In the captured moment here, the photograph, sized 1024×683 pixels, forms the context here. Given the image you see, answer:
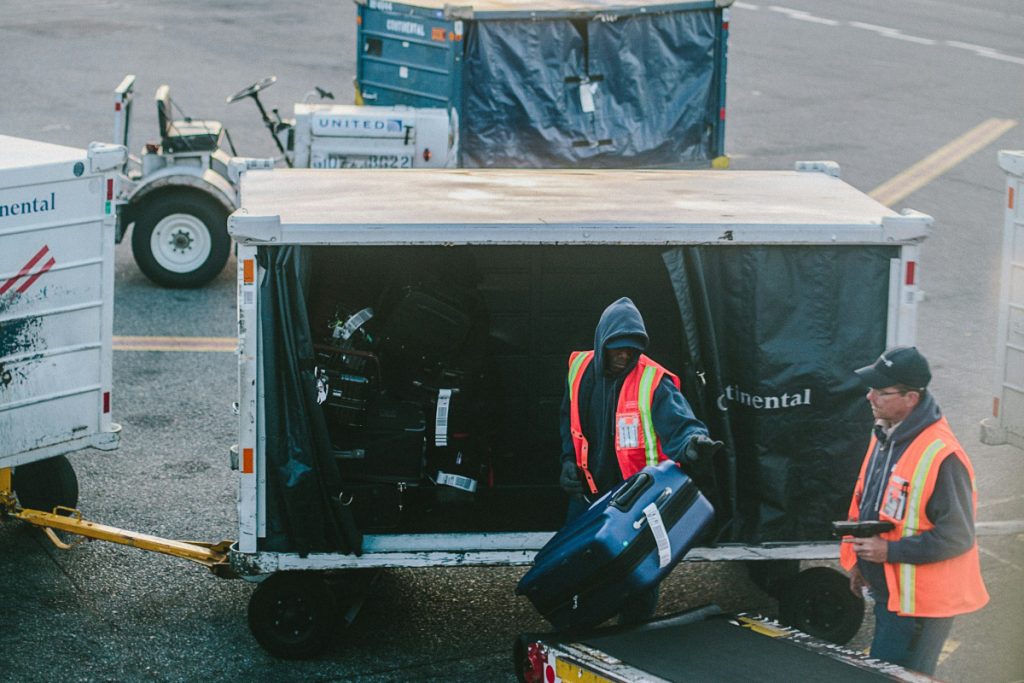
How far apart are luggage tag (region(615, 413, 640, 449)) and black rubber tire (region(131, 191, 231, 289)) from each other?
663cm

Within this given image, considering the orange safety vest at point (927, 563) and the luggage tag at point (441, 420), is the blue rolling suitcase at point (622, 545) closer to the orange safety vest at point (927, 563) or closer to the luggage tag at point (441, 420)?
the orange safety vest at point (927, 563)

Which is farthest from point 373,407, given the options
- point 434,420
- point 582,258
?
point 582,258

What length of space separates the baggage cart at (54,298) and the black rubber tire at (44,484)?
0.20 m

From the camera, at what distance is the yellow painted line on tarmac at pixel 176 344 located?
36.2ft

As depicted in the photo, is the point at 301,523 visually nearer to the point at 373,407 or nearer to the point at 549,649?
the point at 373,407

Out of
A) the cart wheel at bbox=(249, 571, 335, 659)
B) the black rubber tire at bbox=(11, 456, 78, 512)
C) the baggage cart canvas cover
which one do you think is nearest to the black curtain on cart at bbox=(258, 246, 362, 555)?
the baggage cart canvas cover

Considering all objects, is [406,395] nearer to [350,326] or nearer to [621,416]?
[350,326]

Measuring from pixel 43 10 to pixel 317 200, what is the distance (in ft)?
65.0

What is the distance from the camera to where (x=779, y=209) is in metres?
6.82

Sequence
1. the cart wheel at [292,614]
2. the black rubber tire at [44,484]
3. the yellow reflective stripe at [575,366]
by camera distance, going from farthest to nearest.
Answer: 1. the black rubber tire at [44,484]
2. the cart wheel at [292,614]
3. the yellow reflective stripe at [575,366]

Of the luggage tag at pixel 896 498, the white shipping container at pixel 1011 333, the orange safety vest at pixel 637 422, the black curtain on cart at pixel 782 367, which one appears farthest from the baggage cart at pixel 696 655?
the white shipping container at pixel 1011 333

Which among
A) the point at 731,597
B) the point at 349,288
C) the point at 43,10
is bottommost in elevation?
the point at 731,597

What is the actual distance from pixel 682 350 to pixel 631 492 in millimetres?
1402

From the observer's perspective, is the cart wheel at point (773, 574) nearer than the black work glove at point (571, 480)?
No
